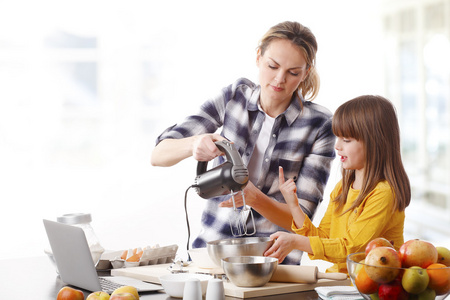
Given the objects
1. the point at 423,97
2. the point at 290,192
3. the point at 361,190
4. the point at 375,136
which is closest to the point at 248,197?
the point at 290,192

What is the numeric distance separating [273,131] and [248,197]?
0.35 m

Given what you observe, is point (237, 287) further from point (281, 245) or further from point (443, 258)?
point (443, 258)

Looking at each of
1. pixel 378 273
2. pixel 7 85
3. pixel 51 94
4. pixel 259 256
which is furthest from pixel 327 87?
pixel 378 273

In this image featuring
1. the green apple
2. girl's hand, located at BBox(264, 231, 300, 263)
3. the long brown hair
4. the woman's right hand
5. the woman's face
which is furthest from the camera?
the woman's face

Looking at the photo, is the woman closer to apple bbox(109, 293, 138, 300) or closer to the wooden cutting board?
the wooden cutting board

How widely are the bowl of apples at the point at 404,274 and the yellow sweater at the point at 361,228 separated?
2.04ft

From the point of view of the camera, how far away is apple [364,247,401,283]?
126 cm

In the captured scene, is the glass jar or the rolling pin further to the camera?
the glass jar

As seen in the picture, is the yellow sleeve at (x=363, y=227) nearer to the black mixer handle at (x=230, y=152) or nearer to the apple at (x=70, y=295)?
the black mixer handle at (x=230, y=152)

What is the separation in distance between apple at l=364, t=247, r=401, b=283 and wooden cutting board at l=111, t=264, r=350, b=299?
0.39 m

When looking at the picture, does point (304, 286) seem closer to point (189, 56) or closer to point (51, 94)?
point (189, 56)

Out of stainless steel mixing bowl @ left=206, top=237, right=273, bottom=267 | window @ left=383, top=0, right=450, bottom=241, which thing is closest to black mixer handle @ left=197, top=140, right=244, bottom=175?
stainless steel mixing bowl @ left=206, top=237, right=273, bottom=267

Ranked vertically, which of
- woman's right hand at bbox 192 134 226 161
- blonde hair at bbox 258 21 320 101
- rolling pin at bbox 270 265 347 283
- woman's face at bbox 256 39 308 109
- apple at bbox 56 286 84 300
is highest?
blonde hair at bbox 258 21 320 101

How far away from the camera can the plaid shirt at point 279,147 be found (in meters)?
2.36
